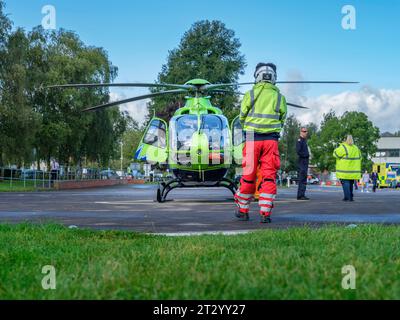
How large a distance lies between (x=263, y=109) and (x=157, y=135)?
802 cm

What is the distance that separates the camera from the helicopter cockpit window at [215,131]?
635 inches

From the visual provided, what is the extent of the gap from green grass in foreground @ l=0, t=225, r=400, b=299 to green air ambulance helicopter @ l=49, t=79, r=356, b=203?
32.5 ft

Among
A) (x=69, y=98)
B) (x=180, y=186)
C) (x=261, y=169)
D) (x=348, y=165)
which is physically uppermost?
(x=69, y=98)

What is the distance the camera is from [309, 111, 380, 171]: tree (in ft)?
330

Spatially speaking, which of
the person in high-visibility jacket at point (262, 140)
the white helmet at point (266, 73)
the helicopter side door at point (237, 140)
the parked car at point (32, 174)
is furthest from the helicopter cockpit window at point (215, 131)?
the parked car at point (32, 174)

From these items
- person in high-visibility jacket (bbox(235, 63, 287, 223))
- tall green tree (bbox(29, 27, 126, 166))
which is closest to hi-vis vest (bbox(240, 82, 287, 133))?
person in high-visibility jacket (bbox(235, 63, 287, 223))

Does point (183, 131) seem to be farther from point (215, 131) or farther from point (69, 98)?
point (69, 98)

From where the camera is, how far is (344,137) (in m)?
101

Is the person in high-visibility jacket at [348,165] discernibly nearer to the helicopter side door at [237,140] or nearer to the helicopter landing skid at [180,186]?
the helicopter side door at [237,140]

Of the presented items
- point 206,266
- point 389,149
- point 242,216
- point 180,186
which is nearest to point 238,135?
point 180,186

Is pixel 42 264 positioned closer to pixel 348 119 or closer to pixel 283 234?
pixel 283 234

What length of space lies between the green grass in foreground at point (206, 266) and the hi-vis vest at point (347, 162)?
1070 cm

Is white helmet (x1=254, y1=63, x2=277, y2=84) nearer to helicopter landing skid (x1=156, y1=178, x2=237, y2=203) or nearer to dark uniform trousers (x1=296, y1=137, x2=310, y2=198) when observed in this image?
helicopter landing skid (x1=156, y1=178, x2=237, y2=203)
